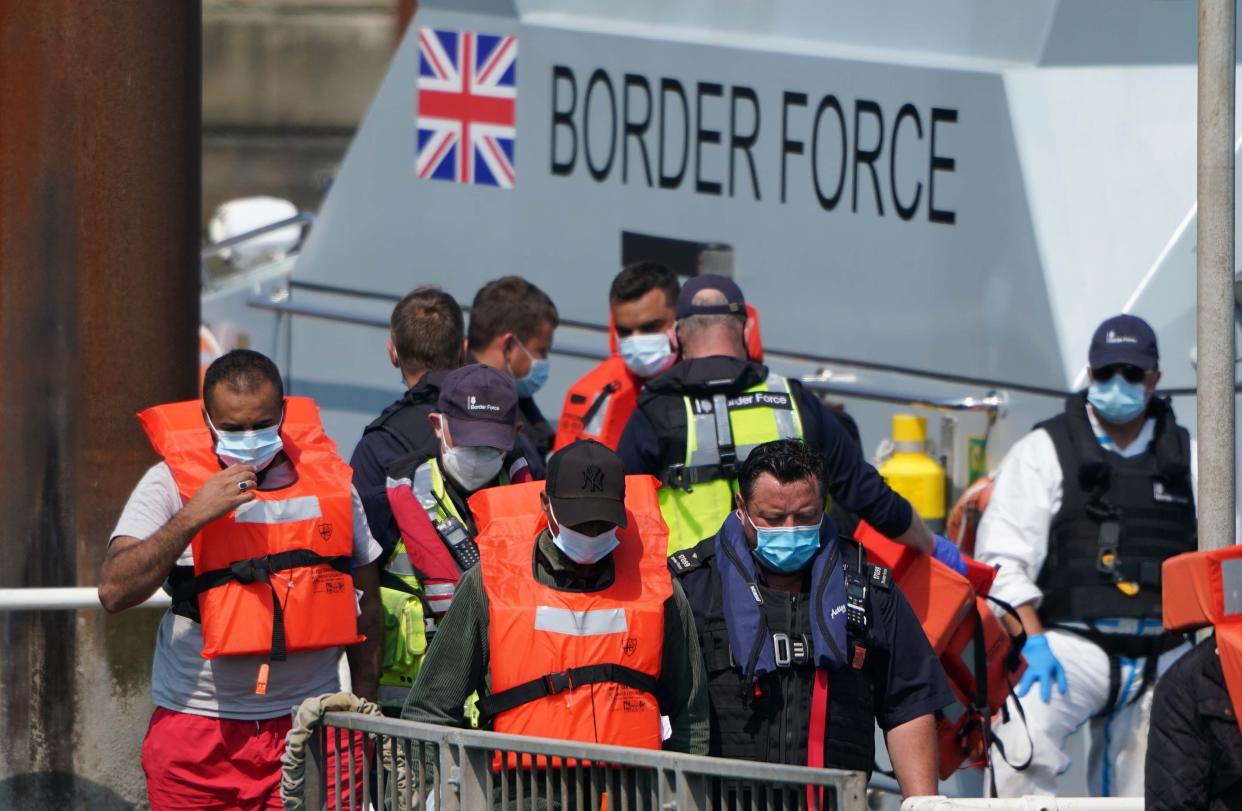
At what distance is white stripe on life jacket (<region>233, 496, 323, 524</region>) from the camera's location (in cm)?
469

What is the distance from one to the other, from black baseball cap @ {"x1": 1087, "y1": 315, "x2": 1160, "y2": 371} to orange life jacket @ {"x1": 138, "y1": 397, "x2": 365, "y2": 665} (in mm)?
2437

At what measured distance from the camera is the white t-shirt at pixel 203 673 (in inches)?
184

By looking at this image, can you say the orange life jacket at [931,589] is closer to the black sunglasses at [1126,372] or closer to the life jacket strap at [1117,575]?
the life jacket strap at [1117,575]

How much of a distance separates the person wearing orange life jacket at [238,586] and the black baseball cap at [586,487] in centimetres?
82

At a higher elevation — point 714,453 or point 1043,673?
point 714,453

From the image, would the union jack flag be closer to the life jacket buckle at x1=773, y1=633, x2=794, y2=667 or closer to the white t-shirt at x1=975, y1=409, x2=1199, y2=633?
the white t-shirt at x1=975, y1=409, x2=1199, y2=633

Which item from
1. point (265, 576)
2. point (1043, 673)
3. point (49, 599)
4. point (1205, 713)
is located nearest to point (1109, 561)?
point (1043, 673)

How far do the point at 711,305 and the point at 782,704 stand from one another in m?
1.49

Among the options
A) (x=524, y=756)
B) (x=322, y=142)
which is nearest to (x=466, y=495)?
(x=524, y=756)

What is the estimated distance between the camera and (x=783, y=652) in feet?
13.6

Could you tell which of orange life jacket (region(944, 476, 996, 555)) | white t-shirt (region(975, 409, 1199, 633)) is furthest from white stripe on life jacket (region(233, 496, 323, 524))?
orange life jacket (region(944, 476, 996, 555))

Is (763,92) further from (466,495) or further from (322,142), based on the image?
(322,142)

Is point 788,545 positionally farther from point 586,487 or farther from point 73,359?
point 73,359

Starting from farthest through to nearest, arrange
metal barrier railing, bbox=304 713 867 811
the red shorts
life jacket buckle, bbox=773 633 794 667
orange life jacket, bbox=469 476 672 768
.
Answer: the red shorts
life jacket buckle, bbox=773 633 794 667
orange life jacket, bbox=469 476 672 768
metal barrier railing, bbox=304 713 867 811
